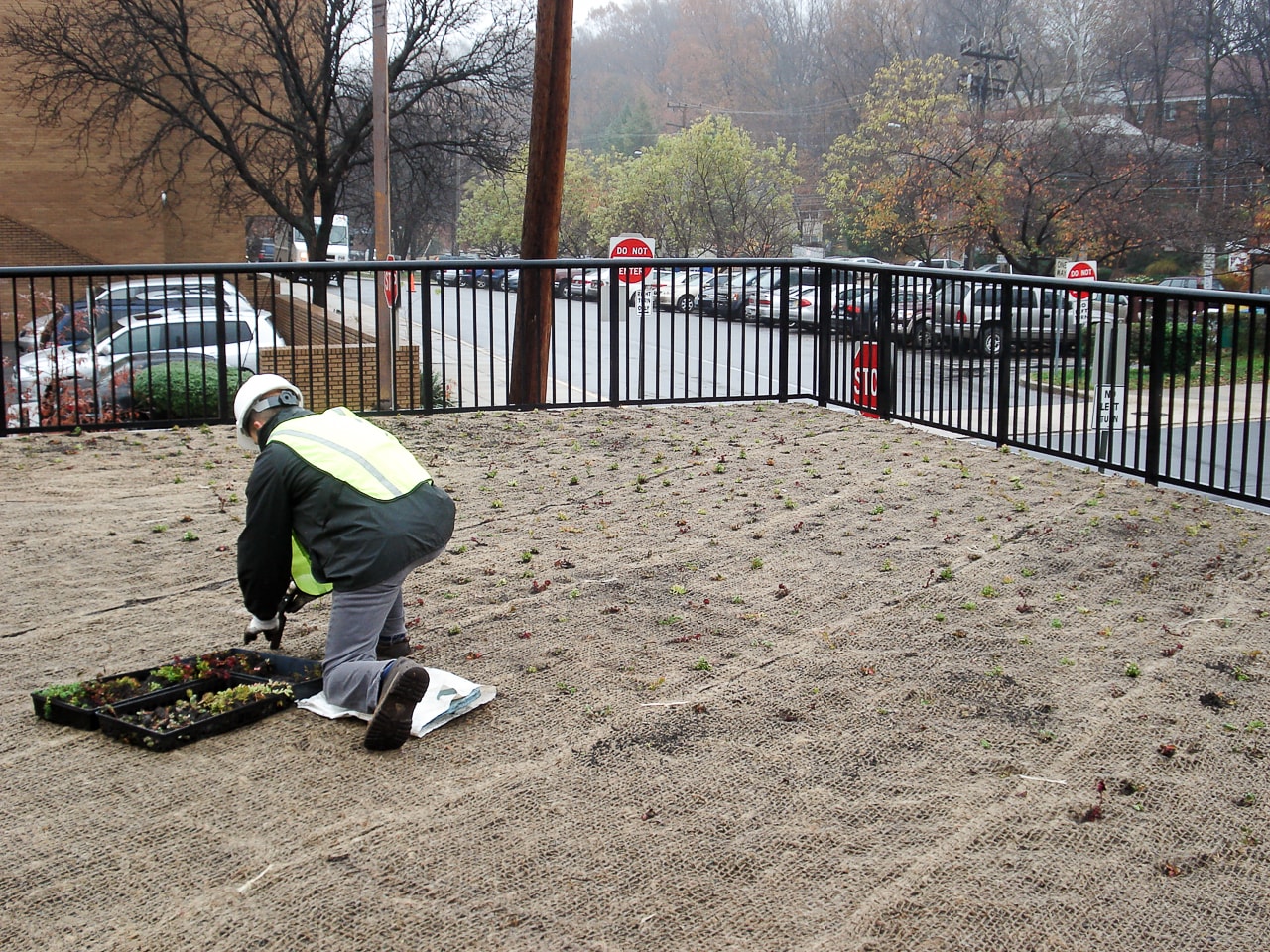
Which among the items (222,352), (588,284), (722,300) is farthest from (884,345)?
(222,352)

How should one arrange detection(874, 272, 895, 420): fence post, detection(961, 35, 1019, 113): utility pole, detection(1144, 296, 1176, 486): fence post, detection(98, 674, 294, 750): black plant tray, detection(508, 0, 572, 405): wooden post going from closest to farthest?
1. detection(98, 674, 294, 750): black plant tray
2. detection(1144, 296, 1176, 486): fence post
3. detection(874, 272, 895, 420): fence post
4. detection(508, 0, 572, 405): wooden post
5. detection(961, 35, 1019, 113): utility pole

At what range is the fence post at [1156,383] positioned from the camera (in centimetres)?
813

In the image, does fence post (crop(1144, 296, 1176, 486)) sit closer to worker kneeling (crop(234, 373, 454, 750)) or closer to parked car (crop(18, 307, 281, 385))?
worker kneeling (crop(234, 373, 454, 750))

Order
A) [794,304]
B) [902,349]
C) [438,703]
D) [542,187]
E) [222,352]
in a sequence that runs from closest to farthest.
Answer: [438,703] < [222,352] < [902,349] < [794,304] < [542,187]

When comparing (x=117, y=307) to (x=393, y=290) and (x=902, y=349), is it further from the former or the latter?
(x=902, y=349)

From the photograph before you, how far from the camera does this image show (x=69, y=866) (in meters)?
3.60

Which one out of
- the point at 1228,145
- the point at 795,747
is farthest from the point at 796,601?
the point at 1228,145

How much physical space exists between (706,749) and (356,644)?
131 centimetres

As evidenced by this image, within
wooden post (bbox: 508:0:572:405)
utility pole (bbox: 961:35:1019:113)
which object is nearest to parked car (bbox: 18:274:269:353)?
wooden post (bbox: 508:0:572:405)

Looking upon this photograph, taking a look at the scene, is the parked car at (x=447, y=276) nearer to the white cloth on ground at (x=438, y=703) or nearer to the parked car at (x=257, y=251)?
the white cloth on ground at (x=438, y=703)

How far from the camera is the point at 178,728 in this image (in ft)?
14.5

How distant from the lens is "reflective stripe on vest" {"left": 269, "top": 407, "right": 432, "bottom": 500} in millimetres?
4578

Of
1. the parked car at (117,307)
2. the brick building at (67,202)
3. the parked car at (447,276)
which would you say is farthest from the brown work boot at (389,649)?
the brick building at (67,202)

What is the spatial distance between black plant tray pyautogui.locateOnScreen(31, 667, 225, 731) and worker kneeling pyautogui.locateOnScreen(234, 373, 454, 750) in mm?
393
